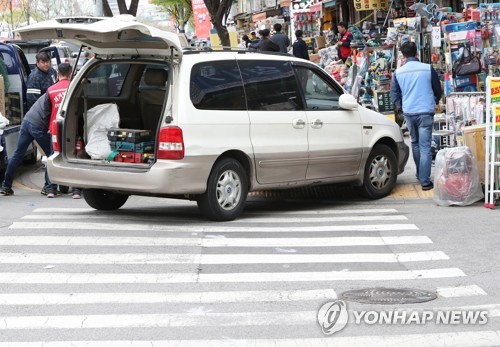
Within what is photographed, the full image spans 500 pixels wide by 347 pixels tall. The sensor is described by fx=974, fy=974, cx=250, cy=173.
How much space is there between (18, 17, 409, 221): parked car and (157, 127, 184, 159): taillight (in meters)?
0.01

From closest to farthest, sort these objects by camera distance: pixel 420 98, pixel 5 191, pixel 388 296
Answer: pixel 388 296 < pixel 420 98 < pixel 5 191

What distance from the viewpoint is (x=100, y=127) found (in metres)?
11.2

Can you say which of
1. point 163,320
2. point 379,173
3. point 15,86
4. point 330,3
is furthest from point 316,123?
point 330,3

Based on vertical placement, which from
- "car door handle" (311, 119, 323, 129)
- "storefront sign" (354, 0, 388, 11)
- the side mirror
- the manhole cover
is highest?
"storefront sign" (354, 0, 388, 11)

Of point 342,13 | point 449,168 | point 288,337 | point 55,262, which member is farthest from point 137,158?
point 342,13

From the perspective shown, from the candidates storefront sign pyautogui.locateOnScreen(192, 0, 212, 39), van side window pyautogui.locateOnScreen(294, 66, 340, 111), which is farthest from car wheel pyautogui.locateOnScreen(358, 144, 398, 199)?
storefront sign pyautogui.locateOnScreen(192, 0, 212, 39)

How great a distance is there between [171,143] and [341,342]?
4.37m

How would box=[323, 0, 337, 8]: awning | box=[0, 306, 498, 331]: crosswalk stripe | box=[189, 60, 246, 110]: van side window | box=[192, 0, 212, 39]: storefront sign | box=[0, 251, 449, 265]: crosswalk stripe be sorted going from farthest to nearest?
box=[192, 0, 212, 39]: storefront sign
box=[323, 0, 337, 8]: awning
box=[189, 60, 246, 110]: van side window
box=[0, 251, 449, 265]: crosswalk stripe
box=[0, 306, 498, 331]: crosswalk stripe

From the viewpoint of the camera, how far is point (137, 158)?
10.6m

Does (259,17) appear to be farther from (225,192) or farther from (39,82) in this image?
(225,192)

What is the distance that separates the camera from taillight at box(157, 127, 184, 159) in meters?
10.0

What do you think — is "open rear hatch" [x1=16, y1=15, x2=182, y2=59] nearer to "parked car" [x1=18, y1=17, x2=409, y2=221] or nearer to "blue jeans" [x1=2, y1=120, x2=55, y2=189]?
"parked car" [x1=18, y1=17, x2=409, y2=221]

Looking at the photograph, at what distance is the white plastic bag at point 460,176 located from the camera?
11.6m

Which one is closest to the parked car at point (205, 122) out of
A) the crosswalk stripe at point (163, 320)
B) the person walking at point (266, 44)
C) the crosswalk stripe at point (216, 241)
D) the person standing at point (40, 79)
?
the crosswalk stripe at point (216, 241)
